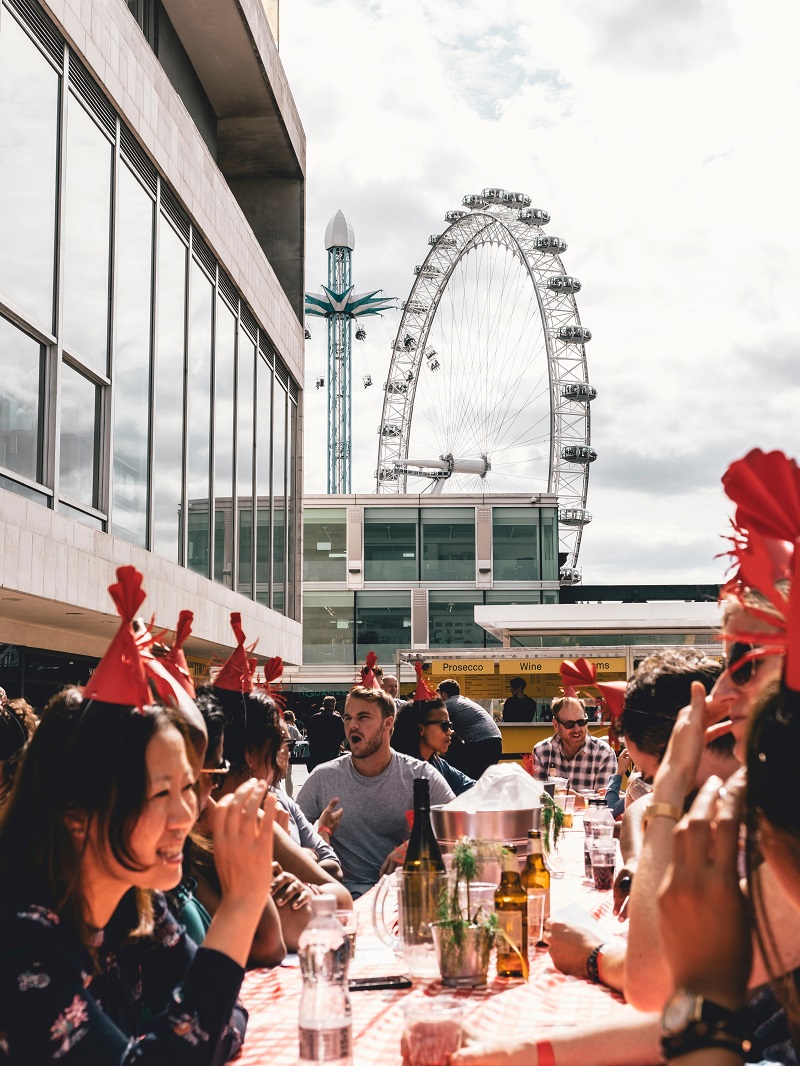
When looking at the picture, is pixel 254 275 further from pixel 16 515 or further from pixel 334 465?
pixel 334 465

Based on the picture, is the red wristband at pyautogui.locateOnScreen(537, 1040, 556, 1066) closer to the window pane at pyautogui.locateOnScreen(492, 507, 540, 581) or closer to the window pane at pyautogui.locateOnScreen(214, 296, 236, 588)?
the window pane at pyautogui.locateOnScreen(214, 296, 236, 588)

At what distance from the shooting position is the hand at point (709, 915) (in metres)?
1.26

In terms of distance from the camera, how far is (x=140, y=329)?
11.3m

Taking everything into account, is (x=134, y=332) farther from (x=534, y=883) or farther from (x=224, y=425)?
(x=534, y=883)

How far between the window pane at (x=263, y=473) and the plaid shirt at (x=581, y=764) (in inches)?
375

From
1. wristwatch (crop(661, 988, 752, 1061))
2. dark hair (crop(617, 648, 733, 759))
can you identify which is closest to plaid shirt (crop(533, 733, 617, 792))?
dark hair (crop(617, 648, 733, 759))

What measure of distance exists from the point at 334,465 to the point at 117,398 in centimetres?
5135

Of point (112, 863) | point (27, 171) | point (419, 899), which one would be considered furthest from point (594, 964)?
point (27, 171)

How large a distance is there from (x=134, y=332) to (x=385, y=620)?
2861 cm

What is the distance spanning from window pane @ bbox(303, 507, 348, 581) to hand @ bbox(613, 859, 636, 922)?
3564 cm

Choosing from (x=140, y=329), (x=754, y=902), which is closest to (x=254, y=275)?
(x=140, y=329)

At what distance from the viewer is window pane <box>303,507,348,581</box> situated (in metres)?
39.2

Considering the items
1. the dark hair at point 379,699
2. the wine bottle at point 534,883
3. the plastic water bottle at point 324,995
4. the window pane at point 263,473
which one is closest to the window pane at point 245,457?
the window pane at point 263,473

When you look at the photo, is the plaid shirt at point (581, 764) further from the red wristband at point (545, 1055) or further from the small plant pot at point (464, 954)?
the red wristband at point (545, 1055)
